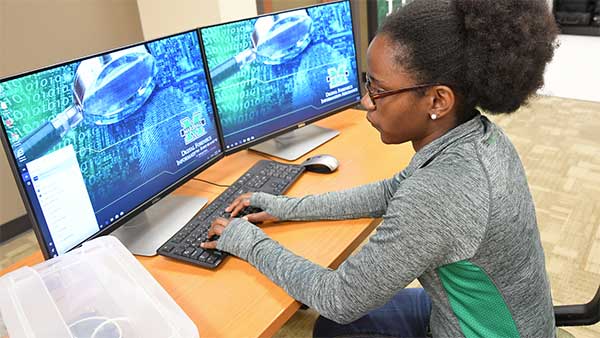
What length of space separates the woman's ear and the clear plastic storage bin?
22.4 inches

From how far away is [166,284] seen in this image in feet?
3.13

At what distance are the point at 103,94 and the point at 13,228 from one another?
2026 millimetres

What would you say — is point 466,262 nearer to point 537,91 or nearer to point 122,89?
point 537,91

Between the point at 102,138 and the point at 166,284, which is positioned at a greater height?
the point at 102,138

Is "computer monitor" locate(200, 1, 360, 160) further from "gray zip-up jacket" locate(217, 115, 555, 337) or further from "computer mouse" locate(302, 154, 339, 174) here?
"gray zip-up jacket" locate(217, 115, 555, 337)

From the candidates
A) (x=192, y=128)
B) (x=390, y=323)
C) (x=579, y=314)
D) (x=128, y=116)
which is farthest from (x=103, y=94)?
(x=579, y=314)

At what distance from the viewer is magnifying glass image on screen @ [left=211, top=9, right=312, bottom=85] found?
1.31 meters

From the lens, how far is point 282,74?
1.42 metres

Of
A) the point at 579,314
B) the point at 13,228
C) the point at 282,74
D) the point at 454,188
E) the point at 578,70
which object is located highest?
the point at 282,74

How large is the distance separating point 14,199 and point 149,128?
185 cm

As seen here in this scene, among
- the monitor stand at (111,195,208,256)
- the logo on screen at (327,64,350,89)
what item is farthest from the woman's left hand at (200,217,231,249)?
the logo on screen at (327,64,350,89)

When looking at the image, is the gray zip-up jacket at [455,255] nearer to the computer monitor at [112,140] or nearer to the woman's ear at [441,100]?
the woman's ear at [441,100]

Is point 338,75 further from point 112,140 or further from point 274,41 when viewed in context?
point 112,140

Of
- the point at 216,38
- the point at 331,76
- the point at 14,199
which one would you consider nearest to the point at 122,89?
the point at 216,38
